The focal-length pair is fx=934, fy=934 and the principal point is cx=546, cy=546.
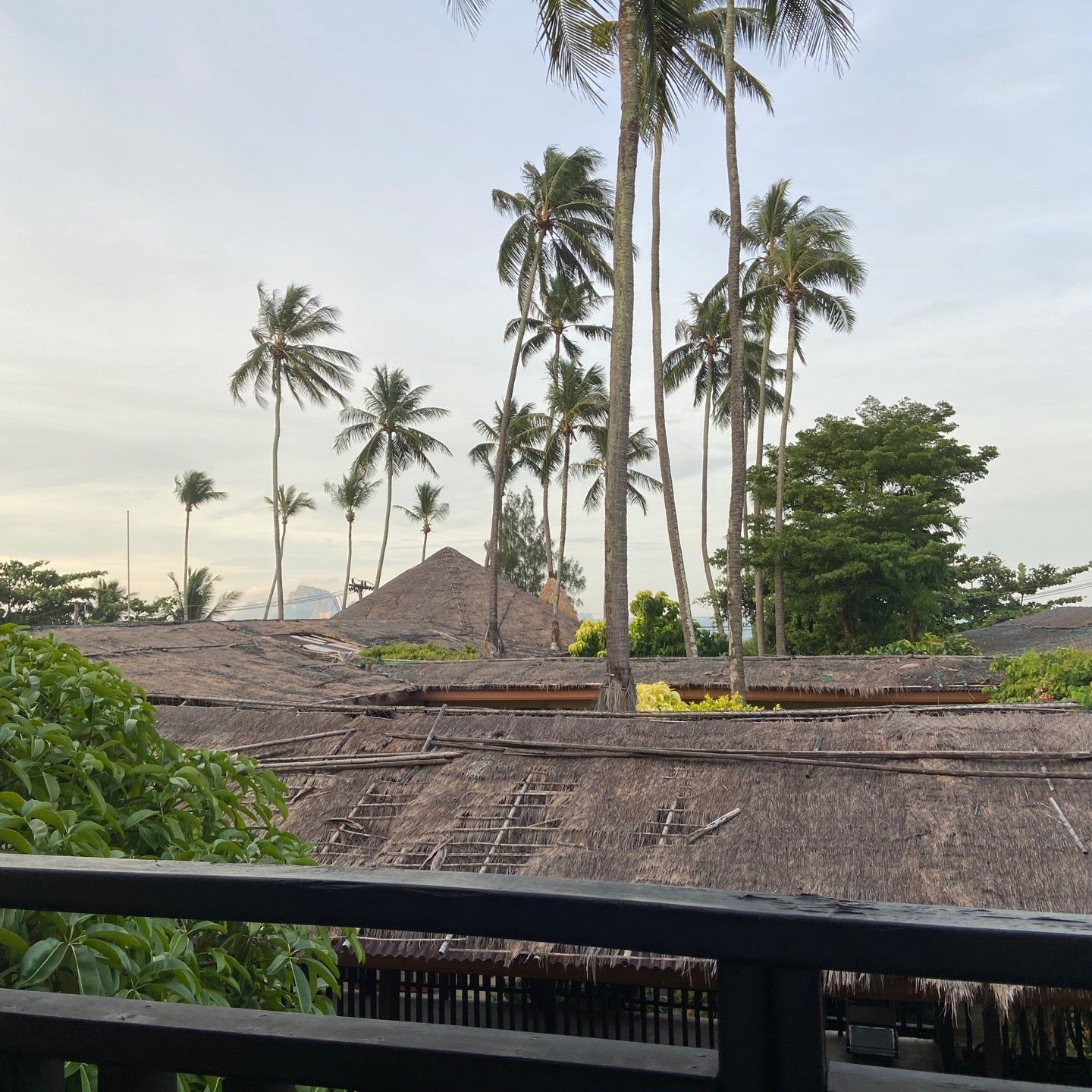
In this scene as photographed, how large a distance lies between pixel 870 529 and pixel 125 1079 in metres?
22.6

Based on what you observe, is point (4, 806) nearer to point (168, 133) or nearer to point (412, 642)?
point (168, 133)

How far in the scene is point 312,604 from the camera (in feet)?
397

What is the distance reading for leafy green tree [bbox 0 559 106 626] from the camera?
29234 mm

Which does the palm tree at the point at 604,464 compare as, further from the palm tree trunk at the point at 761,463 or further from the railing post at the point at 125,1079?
the railing post at the point at 125,1079

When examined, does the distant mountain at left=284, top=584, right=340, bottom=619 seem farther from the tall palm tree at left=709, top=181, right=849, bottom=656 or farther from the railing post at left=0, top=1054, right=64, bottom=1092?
the railing post at left=0, top=1054, right=64, bottom=1092

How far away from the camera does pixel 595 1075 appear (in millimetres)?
797

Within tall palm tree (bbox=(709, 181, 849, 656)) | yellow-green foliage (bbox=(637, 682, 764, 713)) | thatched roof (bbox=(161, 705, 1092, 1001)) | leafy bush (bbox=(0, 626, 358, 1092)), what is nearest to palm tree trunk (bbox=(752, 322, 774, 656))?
tall palm tree (bbox=(709, 181, 849, 656))

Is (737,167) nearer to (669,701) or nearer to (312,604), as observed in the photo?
(669,701)

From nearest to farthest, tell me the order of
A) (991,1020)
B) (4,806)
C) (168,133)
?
1. (4,806)
2. (991,1020)
3. (168,133)

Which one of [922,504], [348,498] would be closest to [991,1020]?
[922,504]

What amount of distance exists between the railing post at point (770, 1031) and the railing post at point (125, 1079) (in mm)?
558

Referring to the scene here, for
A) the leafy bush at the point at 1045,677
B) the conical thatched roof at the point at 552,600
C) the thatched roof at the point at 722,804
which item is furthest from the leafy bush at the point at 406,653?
the thatched roof at the point at 722,804

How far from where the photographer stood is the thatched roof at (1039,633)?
1797 centimetres

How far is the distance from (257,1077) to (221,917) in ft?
0.53
